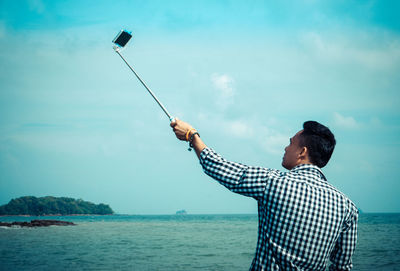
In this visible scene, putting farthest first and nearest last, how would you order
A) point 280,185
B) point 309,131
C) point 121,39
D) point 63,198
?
point 63,198, point 121,39, point 309,131, point 280,185

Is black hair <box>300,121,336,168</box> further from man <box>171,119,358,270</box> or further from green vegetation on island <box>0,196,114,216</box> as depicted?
green vegetation on island <box>0,196,114,216</box>

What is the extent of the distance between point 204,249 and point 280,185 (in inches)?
818

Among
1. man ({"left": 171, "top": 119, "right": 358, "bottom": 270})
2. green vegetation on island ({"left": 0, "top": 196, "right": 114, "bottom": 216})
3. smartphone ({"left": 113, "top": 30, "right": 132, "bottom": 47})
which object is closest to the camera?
man ({"left": 171, "top": 119, "right": 358, "bottom": 270})

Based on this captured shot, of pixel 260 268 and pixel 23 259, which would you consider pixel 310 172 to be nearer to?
pixel 260 268

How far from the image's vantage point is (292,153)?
206cm

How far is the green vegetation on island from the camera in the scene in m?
144

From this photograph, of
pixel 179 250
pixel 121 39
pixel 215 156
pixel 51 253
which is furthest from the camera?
pixel 179 250

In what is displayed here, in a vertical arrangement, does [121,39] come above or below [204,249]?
above

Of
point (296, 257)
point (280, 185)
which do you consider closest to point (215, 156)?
point (280, 185)

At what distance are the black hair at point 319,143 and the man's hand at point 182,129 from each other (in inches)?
29.5

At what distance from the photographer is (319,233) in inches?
68.6

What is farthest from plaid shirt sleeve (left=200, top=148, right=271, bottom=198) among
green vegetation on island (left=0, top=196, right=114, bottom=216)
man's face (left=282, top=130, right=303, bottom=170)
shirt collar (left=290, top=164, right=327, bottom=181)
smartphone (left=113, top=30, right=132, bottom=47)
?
green vegetation on island (left=0, top=196, right=114, bottom=216)

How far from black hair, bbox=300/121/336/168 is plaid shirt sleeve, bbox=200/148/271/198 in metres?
0.41

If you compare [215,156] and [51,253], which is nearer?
[215,156]
